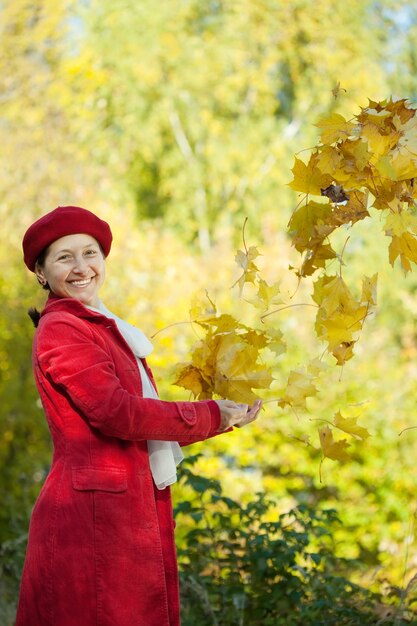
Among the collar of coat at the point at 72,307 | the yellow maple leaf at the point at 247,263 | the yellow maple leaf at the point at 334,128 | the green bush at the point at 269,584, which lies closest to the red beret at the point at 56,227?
the collar of coat at the point at 72,307

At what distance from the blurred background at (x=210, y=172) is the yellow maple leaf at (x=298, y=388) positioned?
12.3ft

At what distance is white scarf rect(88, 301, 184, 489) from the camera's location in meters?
2.15

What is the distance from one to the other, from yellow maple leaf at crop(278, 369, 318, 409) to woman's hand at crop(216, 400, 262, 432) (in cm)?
11

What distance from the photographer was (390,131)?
1.95m

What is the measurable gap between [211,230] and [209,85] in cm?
188

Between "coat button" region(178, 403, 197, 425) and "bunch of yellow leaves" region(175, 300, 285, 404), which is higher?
"bunch of yellow leaves" region(175, 300, 285, 404)

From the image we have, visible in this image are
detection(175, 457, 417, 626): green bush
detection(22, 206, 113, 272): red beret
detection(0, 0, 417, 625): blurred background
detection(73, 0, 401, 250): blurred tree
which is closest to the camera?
detection(22, 206, 113, 272): red beret

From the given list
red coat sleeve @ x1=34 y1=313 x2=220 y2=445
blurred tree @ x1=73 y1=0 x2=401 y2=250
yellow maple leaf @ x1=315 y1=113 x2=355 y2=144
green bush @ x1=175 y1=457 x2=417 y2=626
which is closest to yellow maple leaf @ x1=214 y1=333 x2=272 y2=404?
red coat sleeve @ x1=34 y1=313 x2=220 y2=445

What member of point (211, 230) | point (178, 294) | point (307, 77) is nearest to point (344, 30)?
point (307, 77)

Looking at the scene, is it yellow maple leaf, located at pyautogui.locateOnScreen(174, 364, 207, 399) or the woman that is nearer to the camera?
the woman

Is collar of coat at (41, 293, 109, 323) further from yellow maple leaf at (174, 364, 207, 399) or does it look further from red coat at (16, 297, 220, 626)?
yellow maple leaf at (174, 364, 207, 399)

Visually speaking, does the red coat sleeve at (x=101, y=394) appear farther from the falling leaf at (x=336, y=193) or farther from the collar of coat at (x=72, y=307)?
the falling leaf at (x=336, y=193)

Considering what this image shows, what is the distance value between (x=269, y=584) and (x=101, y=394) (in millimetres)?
1504

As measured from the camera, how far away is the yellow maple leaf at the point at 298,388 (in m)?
2.21
